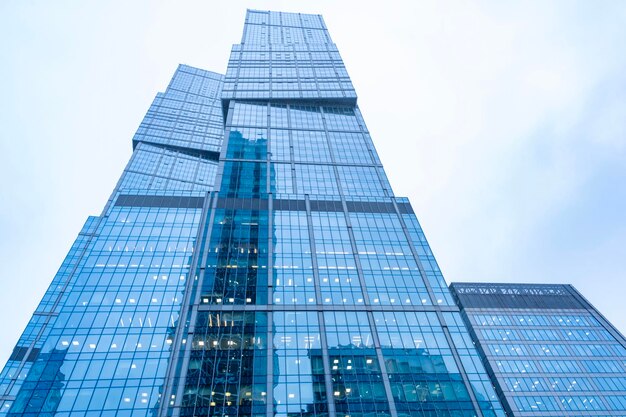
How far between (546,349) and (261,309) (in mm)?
75235

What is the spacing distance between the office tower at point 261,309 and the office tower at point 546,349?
40.7 meters

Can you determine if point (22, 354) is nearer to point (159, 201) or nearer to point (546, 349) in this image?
point (159, 201)

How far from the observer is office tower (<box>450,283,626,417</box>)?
92188 mm

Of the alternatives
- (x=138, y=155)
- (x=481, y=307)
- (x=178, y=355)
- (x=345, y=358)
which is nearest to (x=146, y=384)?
(x=178, y=355)

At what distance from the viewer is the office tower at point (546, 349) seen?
92.2m

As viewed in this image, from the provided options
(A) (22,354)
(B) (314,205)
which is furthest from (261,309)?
(A) (22,354)

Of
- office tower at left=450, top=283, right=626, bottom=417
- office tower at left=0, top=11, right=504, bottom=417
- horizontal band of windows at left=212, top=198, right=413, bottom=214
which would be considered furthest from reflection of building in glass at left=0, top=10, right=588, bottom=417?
office tower at left=450, top=283, right=626, bottom=417

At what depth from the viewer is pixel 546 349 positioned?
338ft

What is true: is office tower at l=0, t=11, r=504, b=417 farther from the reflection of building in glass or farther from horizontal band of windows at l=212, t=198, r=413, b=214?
horizontal band of windows at l=212, t=198, r=413, b=214

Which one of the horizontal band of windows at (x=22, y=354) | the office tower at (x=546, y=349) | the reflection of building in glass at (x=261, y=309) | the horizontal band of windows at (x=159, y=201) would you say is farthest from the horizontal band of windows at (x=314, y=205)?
the horizontal band of windows at (x=22, y=354)

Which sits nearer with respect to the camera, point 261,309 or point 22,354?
point 261,309

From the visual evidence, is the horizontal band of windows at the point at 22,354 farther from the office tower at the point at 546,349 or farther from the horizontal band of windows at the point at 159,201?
the office tower at the point at 546,349

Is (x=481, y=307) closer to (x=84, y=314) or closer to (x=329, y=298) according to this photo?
(x=329, y=298)

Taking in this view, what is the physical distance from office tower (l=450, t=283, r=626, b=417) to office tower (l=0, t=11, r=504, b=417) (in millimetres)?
40745
